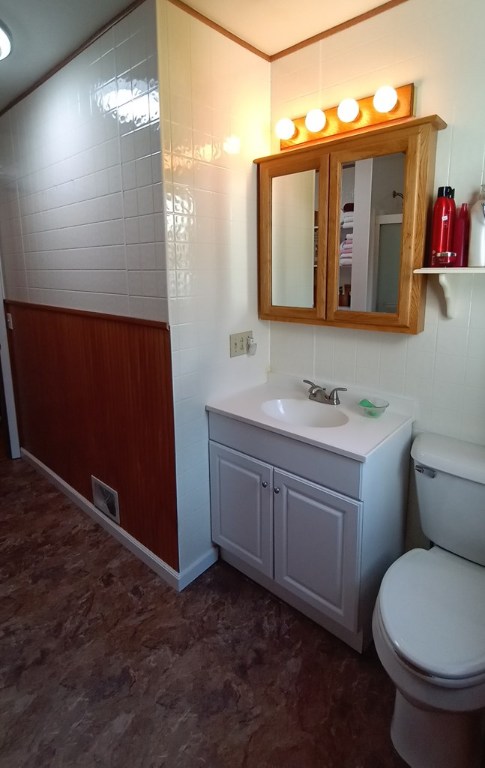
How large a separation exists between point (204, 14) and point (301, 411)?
1574mm

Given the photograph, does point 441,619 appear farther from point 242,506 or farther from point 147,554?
point 147,554

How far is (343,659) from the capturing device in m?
1.62

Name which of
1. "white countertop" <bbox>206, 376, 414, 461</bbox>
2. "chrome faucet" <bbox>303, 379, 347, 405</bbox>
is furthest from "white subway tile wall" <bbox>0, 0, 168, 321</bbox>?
"chrome faucet" <bbox>303, 379, 347, 405</bbox>

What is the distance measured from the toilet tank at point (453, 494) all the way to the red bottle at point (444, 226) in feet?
2.11

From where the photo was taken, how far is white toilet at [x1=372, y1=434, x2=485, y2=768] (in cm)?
111

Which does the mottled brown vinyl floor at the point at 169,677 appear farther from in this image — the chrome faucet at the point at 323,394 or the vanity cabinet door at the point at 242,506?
the chrome faucet at the point at 323,394

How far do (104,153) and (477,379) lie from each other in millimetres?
1717

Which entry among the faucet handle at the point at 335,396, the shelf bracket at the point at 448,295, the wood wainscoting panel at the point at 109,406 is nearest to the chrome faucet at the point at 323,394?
the faucet handle at the point at 335,396

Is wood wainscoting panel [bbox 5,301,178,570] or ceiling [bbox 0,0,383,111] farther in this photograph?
wood wainscoting panel [bbox 5,301,178,570]

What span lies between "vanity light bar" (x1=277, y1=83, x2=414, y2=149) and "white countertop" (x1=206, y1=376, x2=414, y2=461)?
102 cm

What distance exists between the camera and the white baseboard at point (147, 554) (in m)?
1.99

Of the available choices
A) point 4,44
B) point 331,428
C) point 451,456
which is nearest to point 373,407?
point 331,428

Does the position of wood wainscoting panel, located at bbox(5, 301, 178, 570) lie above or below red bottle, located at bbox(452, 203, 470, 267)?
below

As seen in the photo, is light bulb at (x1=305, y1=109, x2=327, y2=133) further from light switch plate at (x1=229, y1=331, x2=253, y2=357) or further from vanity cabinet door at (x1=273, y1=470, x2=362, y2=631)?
vanity cabinet door at (x1=273, y1=470, x2=362, y2=631)
